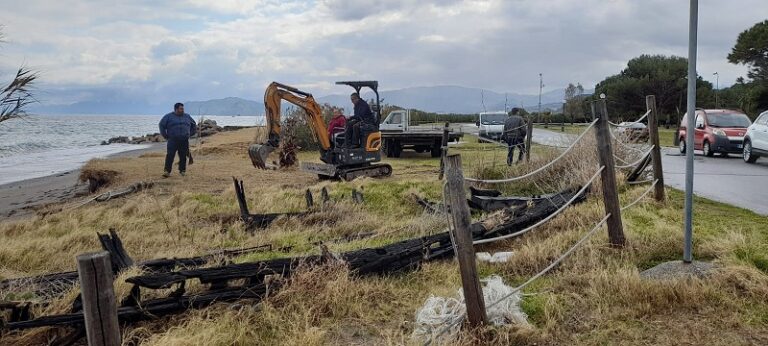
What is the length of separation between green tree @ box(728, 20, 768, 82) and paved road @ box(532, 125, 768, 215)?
73.0 feet

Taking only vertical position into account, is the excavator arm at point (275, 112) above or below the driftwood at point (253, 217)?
above

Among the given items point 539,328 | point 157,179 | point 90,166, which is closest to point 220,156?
point 90,166

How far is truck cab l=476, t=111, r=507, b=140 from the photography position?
2809cm

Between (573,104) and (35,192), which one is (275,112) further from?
(573,104)

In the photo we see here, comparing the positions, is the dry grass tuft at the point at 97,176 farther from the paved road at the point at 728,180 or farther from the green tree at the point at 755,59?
the green tree at the point at 755,59

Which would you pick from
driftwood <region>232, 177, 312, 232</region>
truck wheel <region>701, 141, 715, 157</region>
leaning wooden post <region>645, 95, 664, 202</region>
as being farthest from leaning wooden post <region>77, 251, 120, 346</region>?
truck wheel <region>701, 141, 715, 157</region>

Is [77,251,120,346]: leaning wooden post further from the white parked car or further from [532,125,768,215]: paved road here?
the white parked car

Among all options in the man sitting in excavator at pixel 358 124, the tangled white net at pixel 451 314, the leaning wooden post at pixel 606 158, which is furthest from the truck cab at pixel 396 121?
the tangled white net at pixel 451 314

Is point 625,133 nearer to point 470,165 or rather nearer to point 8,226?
point 470,165

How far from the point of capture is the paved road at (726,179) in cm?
995

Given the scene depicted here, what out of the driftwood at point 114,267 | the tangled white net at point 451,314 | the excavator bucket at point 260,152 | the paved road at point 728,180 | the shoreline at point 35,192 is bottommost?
the shoreline at point 35,192

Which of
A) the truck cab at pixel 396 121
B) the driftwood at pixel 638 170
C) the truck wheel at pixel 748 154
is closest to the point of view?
the driftwood at pixel 638 170

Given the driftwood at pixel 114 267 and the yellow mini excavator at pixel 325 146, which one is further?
the yellow mini excavator at pixel 325 146

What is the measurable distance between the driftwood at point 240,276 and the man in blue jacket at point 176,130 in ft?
34.1
